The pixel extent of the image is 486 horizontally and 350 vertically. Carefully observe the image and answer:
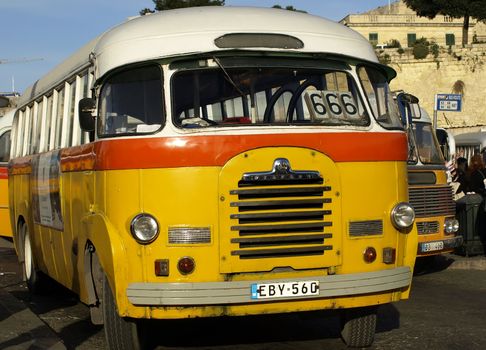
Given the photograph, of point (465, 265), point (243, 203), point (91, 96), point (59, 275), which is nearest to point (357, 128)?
point (243, 203)

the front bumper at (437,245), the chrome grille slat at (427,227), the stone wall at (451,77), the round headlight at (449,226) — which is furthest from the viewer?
the stone wall at (451,77)

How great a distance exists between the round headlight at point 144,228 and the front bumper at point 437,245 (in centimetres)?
Answer: 646

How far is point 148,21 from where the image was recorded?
7.29 metres

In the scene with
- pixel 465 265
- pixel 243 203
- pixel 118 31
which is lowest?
pixel 465 265

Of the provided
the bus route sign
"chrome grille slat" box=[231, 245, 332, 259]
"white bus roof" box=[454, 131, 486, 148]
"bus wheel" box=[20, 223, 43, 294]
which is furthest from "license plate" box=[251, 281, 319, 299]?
"white bus roof" box=[454, 131, 486, 148]

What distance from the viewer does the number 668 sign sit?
23.4 feet

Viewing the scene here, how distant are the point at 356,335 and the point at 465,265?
6.99 metres

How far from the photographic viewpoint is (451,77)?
66.8m

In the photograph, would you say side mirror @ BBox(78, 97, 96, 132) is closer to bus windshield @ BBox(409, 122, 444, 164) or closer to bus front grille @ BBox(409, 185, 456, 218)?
bus front grille @ BBox(409, 185, 456, 218)

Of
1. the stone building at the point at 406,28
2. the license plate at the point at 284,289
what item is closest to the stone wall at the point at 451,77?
the stone building at the point at 406,28

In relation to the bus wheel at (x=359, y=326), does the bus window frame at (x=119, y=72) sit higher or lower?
higher

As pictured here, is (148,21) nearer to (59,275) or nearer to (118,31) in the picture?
(118,31)

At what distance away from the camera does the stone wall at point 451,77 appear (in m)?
66.6

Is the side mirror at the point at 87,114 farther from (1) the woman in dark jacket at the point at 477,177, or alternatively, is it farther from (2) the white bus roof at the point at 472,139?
(2) the white bus roof at the point at 472,139
